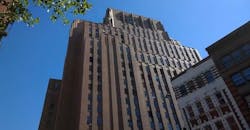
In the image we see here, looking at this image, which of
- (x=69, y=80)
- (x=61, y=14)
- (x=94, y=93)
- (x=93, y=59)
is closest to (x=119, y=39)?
(x=93, y=59)

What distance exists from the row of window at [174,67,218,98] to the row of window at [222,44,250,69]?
1.91 meters

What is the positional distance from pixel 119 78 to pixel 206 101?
123 feet

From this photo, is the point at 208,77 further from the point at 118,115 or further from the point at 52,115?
the point at 52,115

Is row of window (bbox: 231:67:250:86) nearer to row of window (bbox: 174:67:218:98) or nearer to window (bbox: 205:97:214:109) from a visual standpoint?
row of window (bbox: 174:67:218:98)

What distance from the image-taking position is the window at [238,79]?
85.6 feet

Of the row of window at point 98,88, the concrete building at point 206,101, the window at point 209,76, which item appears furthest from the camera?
the row of window at point 98,88

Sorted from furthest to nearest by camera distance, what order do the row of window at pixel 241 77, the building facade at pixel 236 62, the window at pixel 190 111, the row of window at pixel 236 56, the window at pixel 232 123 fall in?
the window at pixel 190 111
the row of window at pixel 236 56
the row of window at pixel 241 77
the window at pixel 232 123
the building facade at pixel 236 62

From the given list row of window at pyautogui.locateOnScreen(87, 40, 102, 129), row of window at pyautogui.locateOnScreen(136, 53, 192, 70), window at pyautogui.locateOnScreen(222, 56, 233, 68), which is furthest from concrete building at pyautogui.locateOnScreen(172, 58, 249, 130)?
row of window at pyautogui.locateOnScreen(136, 53, 192, 70)

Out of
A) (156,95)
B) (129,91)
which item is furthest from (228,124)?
(156,95)

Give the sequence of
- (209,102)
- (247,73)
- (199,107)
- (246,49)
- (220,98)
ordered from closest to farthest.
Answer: (247,73)
(246,49)
(220,98)
(209,102)
(199,107)

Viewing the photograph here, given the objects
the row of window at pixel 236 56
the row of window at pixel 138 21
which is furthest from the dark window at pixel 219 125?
the row of window at pixel 138 21

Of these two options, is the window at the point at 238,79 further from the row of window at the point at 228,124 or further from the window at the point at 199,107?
the window at the point at 199,107

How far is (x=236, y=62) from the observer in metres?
27.4

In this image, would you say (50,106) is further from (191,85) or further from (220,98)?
(220,98)
